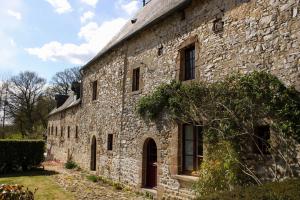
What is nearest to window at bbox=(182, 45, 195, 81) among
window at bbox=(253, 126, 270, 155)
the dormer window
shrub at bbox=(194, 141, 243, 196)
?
shrub at bbox=(194, 141, 243, 196)

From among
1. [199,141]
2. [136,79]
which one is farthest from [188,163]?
[136,79]

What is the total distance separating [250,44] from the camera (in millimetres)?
7555

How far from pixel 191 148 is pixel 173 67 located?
261cm

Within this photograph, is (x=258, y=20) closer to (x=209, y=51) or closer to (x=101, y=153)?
(x=209, y=51)

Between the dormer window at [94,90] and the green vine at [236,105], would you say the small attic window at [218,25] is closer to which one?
the green vine at [236,105]

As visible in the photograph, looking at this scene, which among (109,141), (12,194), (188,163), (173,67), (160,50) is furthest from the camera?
(109,141)

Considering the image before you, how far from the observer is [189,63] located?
391 inches

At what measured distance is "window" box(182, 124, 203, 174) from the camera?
355 inches

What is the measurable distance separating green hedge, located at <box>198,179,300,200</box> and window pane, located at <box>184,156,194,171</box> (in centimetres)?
420

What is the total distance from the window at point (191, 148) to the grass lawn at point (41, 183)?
4.01 m

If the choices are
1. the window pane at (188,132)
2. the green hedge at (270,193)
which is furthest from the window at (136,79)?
the green hedge at (270,193)

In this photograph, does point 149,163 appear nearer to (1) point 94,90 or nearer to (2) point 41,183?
(2) point 41,183

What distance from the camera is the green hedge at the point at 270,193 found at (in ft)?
14.3

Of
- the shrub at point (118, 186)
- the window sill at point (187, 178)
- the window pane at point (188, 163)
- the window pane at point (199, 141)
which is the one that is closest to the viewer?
the window sill at point (187, 178)
